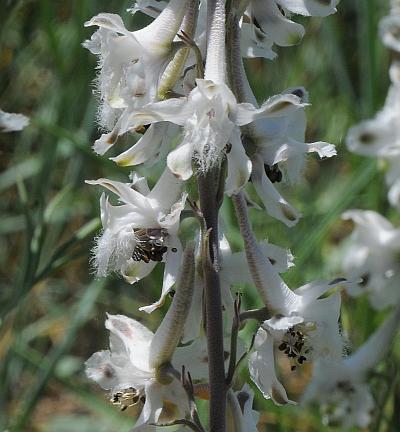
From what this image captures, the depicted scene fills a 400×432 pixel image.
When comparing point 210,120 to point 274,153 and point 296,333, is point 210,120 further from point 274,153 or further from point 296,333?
point 296,333

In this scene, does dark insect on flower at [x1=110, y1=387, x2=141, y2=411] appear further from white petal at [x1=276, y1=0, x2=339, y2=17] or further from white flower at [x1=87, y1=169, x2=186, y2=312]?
white petal at [x1=276, y1=0, x2=339, y2=17]

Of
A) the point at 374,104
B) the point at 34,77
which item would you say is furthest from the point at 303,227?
the point at 34,77

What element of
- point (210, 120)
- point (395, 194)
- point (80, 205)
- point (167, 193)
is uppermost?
point (210, 120)

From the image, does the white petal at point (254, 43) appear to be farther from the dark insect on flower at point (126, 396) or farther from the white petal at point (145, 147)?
the dark insect on flower at point (126, 396)

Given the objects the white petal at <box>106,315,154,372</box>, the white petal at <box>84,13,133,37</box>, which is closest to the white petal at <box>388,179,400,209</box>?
the white petal at <box>106,315,154,372</box>

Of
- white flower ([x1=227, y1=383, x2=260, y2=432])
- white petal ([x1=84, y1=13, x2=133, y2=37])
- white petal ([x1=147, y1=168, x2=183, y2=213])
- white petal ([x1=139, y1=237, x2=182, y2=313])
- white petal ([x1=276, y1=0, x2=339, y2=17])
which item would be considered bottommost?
white flower ([x1=227, y1=383, x2=260, y2=432])

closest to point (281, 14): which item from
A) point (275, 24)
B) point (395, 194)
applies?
point (275, 24)
